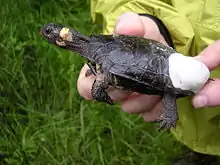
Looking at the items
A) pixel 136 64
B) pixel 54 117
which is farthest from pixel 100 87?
pixel 54 117

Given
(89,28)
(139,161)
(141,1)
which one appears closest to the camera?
(141,1)

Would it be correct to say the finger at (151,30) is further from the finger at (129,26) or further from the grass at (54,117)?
the grass at (54,117)

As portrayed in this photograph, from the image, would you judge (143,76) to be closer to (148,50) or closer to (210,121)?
(148,50)

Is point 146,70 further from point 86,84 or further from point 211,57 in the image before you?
point 86,84

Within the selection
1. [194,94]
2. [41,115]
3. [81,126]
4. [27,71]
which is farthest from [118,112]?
[194,94]

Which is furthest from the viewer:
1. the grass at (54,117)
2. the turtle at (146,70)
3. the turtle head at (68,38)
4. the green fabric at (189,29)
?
the grass at (54,117)

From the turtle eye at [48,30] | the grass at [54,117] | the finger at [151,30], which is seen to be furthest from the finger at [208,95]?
the grass at [54,117]
